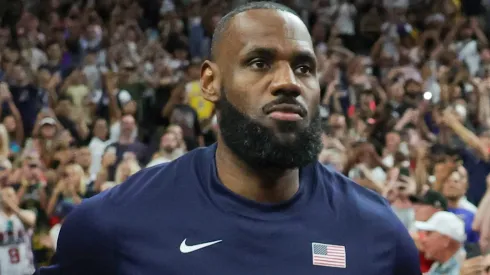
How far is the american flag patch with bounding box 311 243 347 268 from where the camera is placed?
2275 millimetres

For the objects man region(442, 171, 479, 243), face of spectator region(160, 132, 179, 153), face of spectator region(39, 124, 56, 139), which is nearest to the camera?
man region(442, 171, 479, 243)

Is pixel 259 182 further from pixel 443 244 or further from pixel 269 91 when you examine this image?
pixel 443 244

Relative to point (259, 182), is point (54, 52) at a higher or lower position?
lower

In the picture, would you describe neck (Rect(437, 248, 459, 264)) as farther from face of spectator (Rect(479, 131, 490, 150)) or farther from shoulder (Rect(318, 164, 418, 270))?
face of spectator (Rect(479, 131, 490, 150))

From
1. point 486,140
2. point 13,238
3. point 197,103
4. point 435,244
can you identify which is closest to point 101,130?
point 197,103

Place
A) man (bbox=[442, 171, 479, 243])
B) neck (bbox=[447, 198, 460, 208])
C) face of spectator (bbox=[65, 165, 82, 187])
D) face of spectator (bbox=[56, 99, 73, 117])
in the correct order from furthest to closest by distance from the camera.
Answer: face of spectator (bbox=[56, 99, 73, 117]), face of spectator (bbox=[65, 165, 82, 187]), neck (bbox=[447, 198, 460, 208]), man (bbox=[442, 171, 479, 243])

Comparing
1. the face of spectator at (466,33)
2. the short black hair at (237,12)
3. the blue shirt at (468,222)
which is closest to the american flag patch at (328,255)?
the short black hair at (237,12)

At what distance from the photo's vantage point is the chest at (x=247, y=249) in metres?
2.25

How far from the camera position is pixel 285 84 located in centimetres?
224

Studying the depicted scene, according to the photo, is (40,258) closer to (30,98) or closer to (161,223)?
(30,98)

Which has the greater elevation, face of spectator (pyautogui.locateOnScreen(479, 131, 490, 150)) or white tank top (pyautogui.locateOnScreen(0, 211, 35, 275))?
face of spectator (pyautogui.locateOnScreen(479, 131, 490, 150))

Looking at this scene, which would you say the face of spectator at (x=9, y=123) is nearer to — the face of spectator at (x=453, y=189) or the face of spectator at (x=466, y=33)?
the face of spectator at (x=453, y=189)

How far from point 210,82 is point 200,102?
8709 mm

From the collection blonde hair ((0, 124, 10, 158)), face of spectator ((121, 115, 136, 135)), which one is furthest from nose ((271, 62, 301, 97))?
face of spectator ((121, 115, 136, 135))
